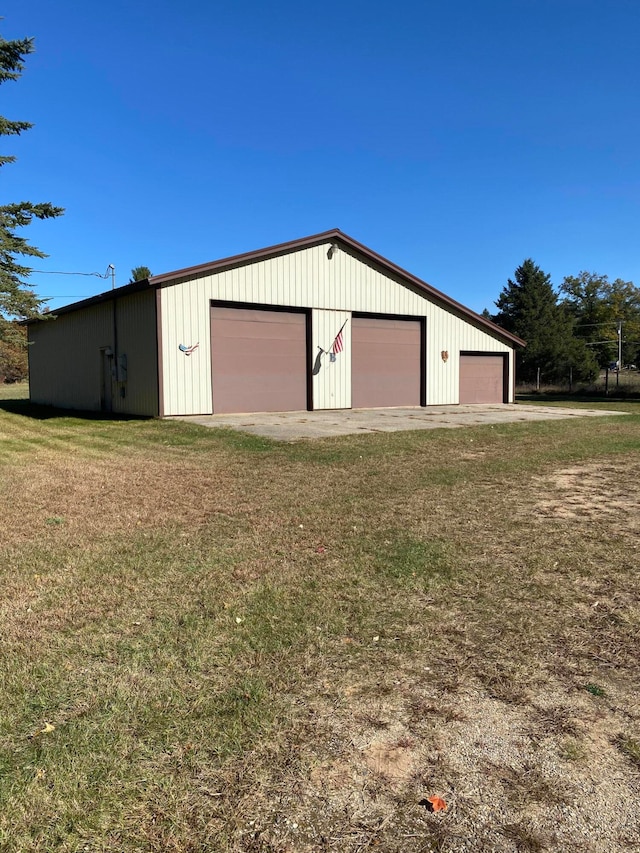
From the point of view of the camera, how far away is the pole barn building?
15.2 meters

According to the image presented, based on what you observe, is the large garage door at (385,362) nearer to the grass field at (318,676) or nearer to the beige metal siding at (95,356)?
the beige metal siding at (95,356)

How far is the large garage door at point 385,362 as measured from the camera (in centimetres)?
1909

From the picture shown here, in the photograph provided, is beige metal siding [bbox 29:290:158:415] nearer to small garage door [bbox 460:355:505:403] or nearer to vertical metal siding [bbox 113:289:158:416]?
vertical metal siding [bbox 113:289:158:416]


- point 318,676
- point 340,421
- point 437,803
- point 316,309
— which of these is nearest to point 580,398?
point 316,309

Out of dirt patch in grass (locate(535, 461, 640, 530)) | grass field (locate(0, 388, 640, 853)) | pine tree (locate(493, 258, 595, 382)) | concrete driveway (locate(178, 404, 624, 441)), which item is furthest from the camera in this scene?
pine tree (locate(493, 258, 595, 382))

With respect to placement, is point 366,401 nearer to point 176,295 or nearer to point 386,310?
Answer: point 386,310

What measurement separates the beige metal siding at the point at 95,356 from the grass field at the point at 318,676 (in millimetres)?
10283

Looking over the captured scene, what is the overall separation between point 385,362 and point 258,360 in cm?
519

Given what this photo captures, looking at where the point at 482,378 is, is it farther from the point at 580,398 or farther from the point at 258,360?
the point at 580,398

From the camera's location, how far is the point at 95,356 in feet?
61.0

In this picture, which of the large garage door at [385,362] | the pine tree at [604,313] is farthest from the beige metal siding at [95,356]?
the pine tree at [604,313]

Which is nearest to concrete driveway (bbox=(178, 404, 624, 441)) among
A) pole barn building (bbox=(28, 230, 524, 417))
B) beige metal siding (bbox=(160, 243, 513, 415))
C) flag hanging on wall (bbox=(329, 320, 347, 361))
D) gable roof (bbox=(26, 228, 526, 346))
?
beige metal siding (bbox=(160, 243, 513, 415))

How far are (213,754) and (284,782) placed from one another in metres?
0.29

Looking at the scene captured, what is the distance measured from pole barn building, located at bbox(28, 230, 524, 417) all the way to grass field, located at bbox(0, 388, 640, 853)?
10.1 metres
